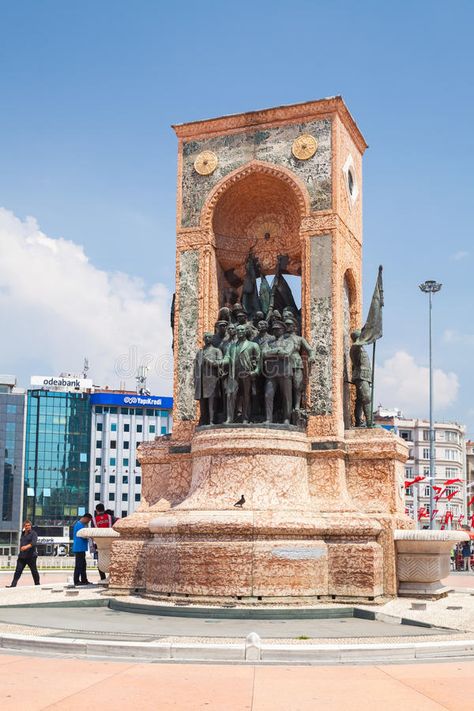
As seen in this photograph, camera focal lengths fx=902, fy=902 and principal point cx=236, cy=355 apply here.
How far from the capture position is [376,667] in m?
10.1

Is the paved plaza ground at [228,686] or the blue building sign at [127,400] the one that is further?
the blue building sign at [127,400]

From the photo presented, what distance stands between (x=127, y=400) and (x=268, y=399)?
95.9 metres

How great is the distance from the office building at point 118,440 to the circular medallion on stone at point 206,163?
92.6 meters

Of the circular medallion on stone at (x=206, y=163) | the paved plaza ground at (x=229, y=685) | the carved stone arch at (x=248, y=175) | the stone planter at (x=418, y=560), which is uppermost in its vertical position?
the circular medallion on stone at (x=206, y=163)

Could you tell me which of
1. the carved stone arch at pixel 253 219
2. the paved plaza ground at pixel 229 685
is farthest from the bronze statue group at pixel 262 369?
the paved plaza ground at pixel 229 685

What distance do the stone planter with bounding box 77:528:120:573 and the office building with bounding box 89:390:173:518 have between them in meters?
92.1

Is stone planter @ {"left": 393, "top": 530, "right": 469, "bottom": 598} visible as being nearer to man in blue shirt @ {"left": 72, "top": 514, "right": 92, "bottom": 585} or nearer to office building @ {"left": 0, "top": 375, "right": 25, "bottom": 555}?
man in blue shirt @ {"left": 72, "top": 514, "right": 92, "bottom": 585}

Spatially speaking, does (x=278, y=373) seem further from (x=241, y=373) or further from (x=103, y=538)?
(x=103, y=538)

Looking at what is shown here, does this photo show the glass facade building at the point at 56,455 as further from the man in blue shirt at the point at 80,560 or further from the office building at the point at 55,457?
the man in blue shirt at the point at 80,560

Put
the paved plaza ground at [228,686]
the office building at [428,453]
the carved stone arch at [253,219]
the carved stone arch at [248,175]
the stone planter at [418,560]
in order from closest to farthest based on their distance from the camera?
the paved plaza ground at [228,686] < the stone planter at [418,560] < the carved stone arch at [248,175] < the carved stone arch at [253,219] < the office building at [428,453]

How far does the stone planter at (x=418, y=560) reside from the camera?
16.9 meters

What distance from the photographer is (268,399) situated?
715 inches

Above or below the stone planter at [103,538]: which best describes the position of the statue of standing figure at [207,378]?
above

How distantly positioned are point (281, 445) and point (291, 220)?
21.5 feet
